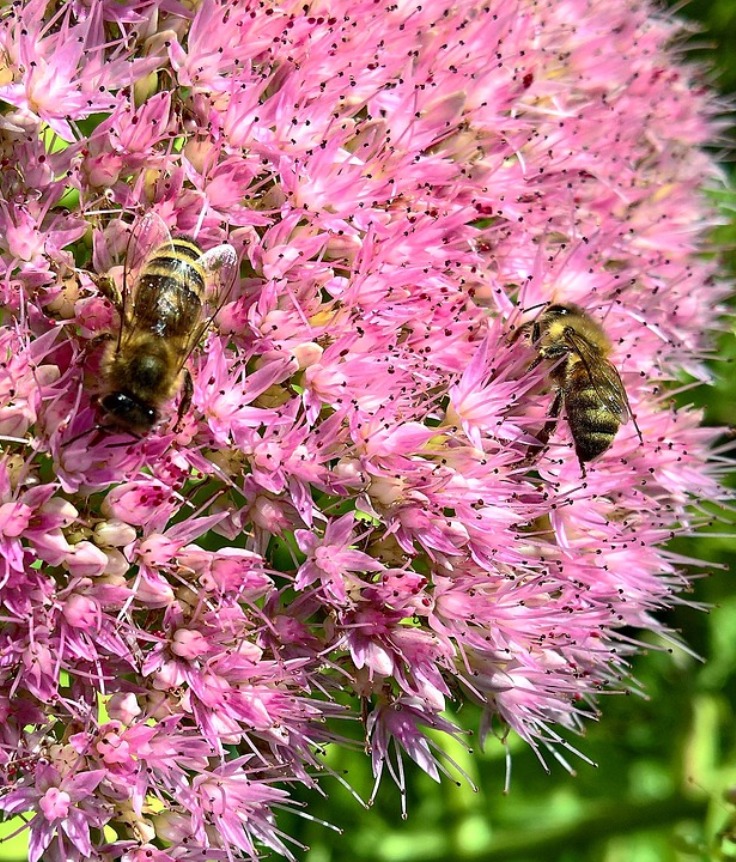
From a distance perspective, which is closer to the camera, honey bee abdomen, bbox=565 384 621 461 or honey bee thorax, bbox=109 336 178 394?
honey bee thorax, bbox=109 336 178 394

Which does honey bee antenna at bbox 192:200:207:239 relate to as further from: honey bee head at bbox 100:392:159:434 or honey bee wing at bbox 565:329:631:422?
honey bee wing at bbox 565:329:631:422

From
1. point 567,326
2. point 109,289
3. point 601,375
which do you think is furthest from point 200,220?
point 601,375


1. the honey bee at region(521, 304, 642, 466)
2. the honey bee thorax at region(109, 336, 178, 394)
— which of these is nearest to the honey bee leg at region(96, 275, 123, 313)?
the honey bee thorax at region(109, 336, 178, 394)

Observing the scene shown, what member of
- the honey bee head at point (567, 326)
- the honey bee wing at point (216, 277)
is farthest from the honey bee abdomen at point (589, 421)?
the honey bee wing at point (216, 277)

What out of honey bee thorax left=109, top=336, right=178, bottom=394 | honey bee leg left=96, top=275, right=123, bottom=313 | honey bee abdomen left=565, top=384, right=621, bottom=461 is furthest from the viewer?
honey bee abdomen left=565, top=384, right=621, bottom=461

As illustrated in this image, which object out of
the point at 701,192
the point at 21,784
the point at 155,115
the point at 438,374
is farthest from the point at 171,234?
the point at 701,192

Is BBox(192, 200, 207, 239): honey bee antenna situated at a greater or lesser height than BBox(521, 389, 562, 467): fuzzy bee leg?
greater
